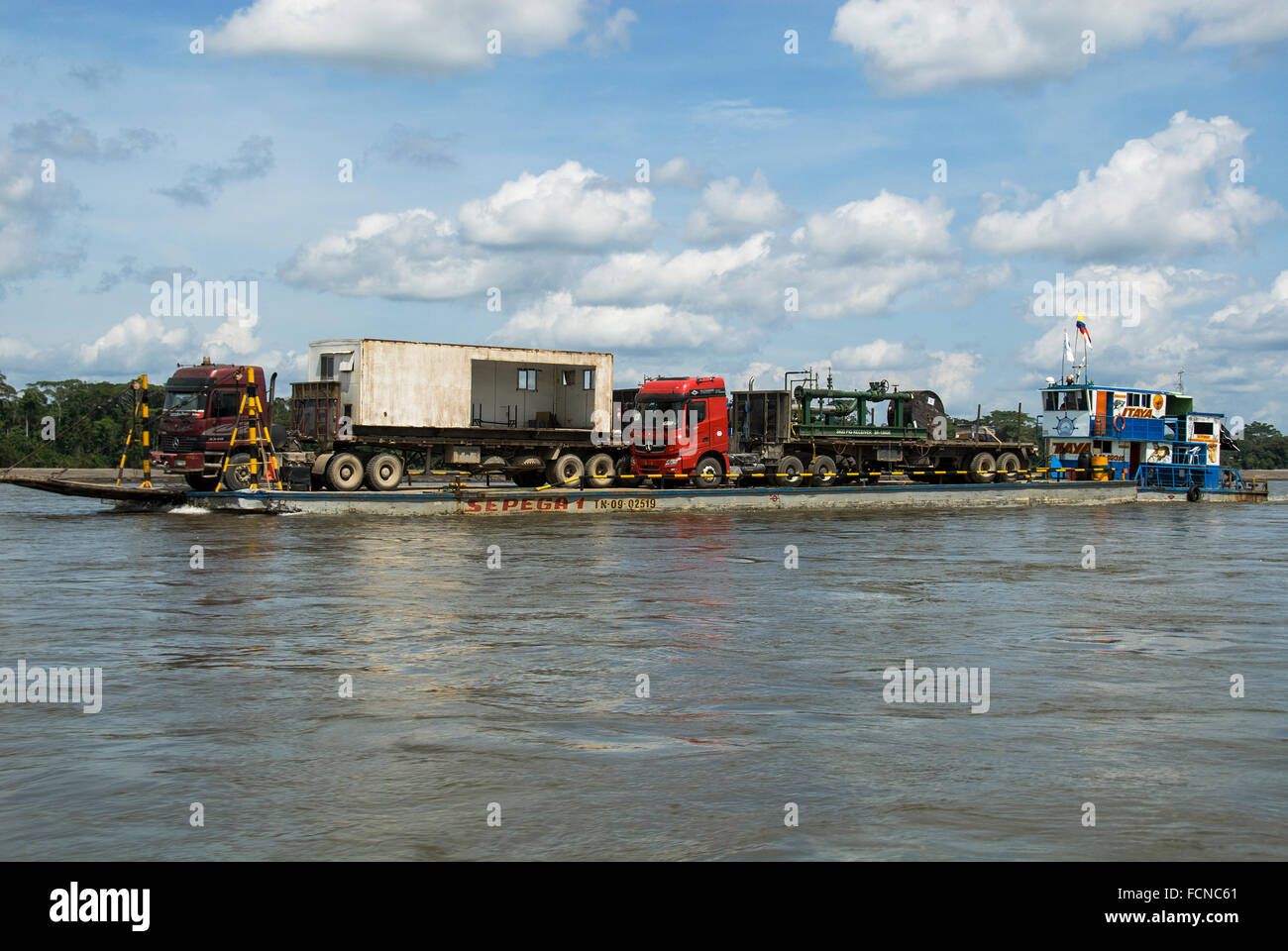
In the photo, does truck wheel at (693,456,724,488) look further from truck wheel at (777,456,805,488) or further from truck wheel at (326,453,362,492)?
truck wheel at (326,453,362,492)

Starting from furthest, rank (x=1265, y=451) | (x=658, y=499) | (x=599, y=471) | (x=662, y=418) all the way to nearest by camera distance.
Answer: (x=1265, y=451)
(x=599, y=471)
(x=662, y=418)
(x=658, y=499)

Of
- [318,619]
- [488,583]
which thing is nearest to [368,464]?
[488,583]

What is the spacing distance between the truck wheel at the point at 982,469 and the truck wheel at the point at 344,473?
70.6 ft

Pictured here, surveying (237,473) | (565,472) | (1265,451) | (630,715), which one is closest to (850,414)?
(565,472)

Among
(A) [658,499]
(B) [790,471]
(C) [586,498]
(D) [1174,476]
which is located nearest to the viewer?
(C) [586,498]

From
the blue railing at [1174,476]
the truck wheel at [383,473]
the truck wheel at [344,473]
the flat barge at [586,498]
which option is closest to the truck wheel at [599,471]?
the flat barge at [586,498]

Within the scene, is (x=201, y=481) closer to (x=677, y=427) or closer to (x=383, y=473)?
(x=383, y=473)

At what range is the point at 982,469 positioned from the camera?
135 feet

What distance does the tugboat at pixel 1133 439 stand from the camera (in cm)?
4269

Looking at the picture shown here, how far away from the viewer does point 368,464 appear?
2814 centimetres

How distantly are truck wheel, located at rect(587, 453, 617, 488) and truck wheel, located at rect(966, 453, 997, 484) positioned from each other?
14.1 meters

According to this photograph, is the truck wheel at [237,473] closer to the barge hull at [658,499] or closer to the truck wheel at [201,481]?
the truck wheel at [201,481]

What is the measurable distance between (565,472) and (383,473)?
210 inches
